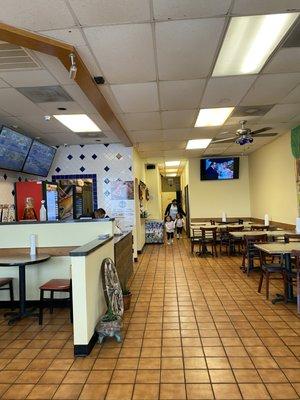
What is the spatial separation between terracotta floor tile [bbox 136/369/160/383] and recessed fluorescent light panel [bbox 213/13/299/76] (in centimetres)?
332

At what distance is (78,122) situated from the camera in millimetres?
5992

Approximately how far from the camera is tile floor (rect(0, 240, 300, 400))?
2592 millimetres

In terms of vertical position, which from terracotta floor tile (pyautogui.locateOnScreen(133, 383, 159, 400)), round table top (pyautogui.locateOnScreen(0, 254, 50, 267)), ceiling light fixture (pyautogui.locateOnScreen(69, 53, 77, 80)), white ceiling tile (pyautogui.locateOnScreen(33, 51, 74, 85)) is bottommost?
terracotta floor tile (pyautogui.locateOnScreen(133, 383, 159, 400))

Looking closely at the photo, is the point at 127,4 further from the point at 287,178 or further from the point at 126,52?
the point at 287,178

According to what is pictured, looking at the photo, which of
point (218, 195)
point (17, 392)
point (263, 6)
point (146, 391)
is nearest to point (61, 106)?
point (263, 6)

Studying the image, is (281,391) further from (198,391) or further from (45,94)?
(45,94)

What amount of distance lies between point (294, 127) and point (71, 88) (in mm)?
5152

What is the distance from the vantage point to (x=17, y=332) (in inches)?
154

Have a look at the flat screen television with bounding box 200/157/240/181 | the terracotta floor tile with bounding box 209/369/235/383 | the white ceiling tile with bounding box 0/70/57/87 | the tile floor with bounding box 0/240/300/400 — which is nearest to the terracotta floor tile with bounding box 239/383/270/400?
the tile floor with bounding box 0/240/300/400

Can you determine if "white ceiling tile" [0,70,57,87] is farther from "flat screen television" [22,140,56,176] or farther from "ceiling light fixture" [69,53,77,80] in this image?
"flat screen television" [22,140,56,176]

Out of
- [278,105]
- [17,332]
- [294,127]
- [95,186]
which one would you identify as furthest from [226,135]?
[17,332]

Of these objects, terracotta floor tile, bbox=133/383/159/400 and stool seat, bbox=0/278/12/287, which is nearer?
terracotta floor tile, bbox=133/383/159/400

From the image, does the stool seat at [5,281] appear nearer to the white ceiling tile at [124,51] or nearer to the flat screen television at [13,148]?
the flat screen television at [13,148]

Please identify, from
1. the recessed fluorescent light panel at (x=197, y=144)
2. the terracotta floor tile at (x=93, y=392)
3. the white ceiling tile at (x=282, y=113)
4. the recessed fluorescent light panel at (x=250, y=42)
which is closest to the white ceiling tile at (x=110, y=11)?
the recessed fluorescent light panel at (x=250, y=42)
